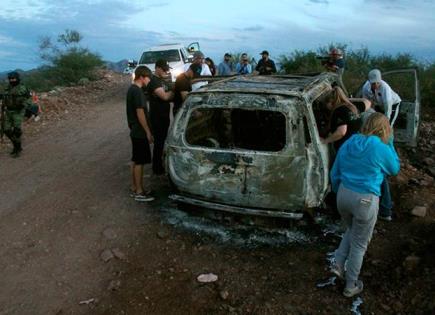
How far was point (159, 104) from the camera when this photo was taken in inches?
260

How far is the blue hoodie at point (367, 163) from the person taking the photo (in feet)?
12.3

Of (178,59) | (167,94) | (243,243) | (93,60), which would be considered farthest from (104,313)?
(93,60)

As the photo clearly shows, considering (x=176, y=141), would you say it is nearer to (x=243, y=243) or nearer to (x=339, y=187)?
(x=243, y=243)

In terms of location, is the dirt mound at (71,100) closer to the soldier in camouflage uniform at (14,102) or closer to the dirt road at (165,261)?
the soldier in camouflage uniform at (14,102)

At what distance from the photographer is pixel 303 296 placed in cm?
403

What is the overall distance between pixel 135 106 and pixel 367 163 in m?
3.19

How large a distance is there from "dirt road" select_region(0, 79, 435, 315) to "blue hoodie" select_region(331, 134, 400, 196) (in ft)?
3.26

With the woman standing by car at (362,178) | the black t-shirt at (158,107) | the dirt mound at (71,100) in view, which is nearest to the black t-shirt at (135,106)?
the black t-shirt at (158,107)

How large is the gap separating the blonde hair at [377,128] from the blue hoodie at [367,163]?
4 centimetres

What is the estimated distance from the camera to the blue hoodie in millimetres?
3760

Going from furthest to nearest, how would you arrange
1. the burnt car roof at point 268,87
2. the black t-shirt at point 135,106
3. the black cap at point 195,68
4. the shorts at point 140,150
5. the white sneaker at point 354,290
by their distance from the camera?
the black cap at point 195,68 < the shorts at point 140,150 < the black t-shirt at point 135,106 < the burnt car roof at point 268,87 < the white sneaker at point 354,290

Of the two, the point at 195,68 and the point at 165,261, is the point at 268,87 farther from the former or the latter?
the point at 195,68

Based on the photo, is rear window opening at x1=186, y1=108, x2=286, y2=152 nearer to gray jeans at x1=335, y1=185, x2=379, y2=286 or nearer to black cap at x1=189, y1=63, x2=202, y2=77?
gray jeans at x1=335, y1=185, x2=379, y2=286

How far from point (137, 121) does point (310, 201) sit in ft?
8.32
